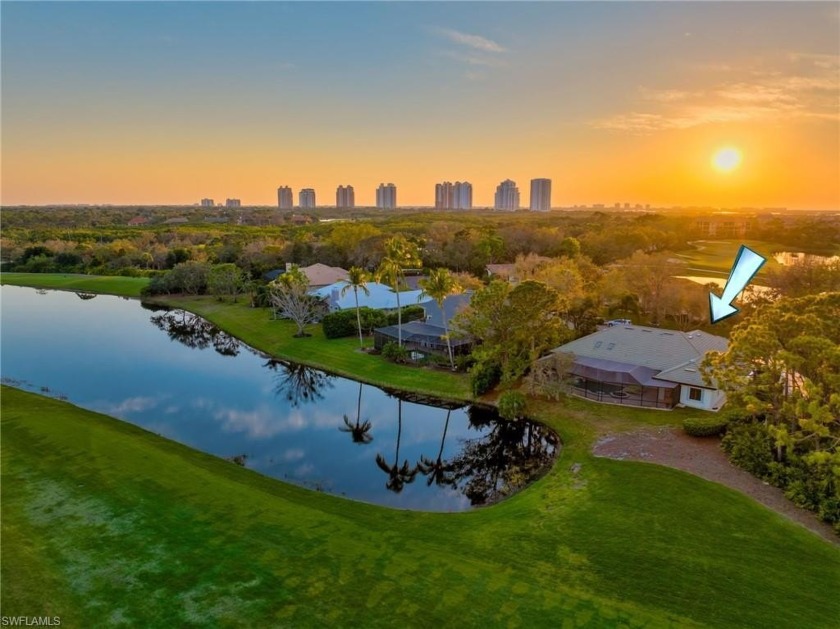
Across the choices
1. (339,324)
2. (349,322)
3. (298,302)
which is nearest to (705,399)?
(349,322)

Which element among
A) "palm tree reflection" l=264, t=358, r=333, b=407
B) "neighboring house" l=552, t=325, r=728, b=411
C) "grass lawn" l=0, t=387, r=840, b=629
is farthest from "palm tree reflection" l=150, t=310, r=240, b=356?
"neighboring house" l=552, t=325, r=728, b=411

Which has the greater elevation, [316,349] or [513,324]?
[513,324]

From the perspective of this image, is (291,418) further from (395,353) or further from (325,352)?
(325,352)

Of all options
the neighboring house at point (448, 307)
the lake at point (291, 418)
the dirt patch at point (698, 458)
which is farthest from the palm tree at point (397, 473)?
the neighboring house at point (448, 307)

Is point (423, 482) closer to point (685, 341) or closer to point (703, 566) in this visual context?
point (703, 566)

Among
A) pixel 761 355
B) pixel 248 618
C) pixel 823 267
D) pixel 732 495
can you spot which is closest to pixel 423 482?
pixel 248 618
